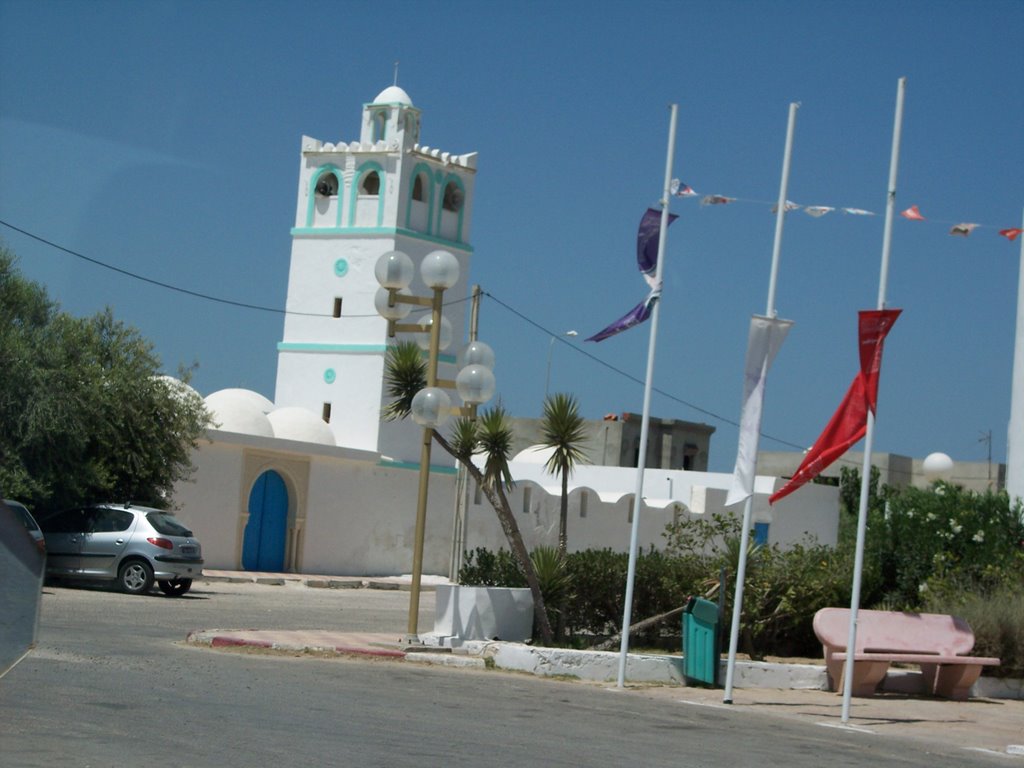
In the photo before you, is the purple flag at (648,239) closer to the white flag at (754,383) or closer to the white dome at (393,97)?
the white flag at (754,383)

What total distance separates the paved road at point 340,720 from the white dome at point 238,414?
19444 millimetres

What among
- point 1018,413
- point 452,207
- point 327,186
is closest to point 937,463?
point 452,207

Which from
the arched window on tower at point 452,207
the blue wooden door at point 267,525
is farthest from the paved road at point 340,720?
the arched window on tower at point 452,207

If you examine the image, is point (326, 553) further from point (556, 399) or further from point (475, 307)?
point (556, 399)

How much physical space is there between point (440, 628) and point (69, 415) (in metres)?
12.1

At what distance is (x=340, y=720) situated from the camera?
10.3m

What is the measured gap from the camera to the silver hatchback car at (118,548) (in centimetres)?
2483

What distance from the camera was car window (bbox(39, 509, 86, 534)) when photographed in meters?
25.0

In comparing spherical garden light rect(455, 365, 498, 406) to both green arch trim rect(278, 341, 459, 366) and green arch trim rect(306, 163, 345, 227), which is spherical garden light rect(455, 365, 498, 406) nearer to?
green arch trim rect(278, 341, 459, 366)

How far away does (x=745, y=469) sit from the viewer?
1439cm

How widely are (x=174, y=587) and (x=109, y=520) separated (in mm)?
1821

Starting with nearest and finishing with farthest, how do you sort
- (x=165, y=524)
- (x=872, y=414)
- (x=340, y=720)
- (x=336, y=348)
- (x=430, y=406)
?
1. (x=340, y=720)
2. (x=872, y=414)
3. (x=430, y=406)
4. (x=165, y=524)
5. (x=336, y=348)

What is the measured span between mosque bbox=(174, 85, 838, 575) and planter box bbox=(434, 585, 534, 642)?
1870 centimetres

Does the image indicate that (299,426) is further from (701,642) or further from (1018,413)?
(701,642)
